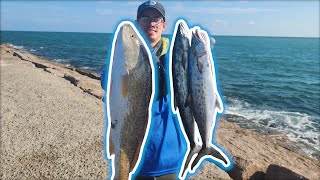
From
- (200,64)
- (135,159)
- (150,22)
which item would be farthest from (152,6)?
(135,159)

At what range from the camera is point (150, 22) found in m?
2.94

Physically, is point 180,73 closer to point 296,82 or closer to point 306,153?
point 306,153

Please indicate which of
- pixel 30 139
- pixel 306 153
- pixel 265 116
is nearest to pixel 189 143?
pixel 30 139

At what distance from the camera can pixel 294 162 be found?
1024cm

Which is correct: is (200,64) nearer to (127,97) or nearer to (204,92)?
(204,92)

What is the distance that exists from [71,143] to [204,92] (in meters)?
6.28

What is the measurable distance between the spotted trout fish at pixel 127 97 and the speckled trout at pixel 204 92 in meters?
0.47

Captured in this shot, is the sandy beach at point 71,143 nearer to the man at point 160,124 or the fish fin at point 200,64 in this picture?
the man at point 160,124

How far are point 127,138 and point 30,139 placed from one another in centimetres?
683

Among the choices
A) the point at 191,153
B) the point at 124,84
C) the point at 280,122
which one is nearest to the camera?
the point at 124,84

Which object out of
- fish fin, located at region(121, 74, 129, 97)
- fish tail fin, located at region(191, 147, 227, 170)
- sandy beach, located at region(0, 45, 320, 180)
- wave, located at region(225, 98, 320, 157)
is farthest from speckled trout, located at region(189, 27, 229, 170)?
wave, located at region(225, 98, 320, 157)

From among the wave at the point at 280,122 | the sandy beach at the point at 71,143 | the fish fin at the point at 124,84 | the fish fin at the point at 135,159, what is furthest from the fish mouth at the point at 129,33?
the wave at the point at 280,122

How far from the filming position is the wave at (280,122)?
13446 millimetres

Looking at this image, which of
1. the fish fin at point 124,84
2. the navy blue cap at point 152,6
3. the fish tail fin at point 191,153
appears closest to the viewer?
the fish fin at point 124,84
